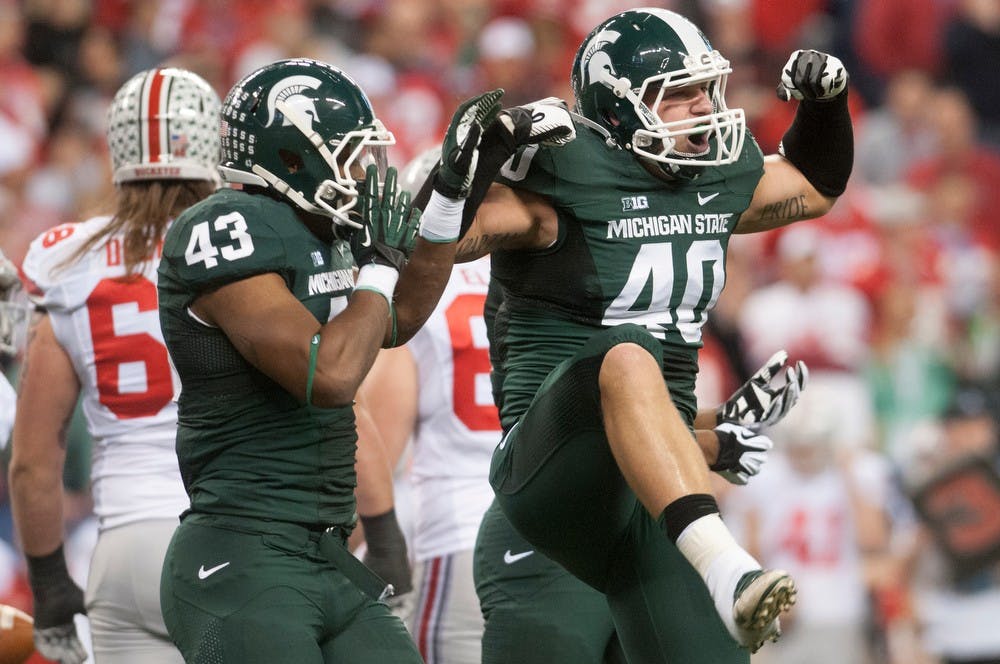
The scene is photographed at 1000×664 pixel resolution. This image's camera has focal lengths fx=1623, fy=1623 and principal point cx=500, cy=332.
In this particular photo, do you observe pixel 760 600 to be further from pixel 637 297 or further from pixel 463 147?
pixel 463 147

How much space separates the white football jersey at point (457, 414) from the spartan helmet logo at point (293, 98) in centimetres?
138

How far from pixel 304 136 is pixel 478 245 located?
51cm

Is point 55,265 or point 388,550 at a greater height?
point 55,265

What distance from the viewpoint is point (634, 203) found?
397 centimetres

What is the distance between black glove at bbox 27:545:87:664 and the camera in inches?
179

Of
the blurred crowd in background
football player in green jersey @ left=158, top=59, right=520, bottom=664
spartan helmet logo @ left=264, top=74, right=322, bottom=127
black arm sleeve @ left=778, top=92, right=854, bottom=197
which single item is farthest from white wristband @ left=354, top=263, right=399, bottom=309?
the blurred crowd in background

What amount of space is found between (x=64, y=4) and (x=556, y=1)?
11.5ft

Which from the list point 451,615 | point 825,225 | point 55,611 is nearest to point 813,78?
point 451,615

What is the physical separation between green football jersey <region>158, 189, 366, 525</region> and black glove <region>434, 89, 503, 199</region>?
0.34 meters

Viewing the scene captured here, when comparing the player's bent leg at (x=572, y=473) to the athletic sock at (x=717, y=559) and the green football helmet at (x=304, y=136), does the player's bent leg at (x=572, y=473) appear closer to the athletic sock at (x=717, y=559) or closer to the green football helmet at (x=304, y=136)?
the athletic sock at (x=717, y=559)

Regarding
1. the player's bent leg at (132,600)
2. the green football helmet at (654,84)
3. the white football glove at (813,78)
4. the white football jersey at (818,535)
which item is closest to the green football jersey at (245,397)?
the player's bent leg at (132,600)

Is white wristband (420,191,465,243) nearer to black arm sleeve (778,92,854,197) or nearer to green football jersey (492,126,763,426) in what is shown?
green football jersey (492,126,763,426)

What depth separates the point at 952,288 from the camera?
10.4 m

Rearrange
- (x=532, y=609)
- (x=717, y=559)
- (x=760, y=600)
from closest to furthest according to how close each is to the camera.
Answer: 1. (x=760, y=600)
2. (x=717, y=559)
3. (x=532, y=609)
